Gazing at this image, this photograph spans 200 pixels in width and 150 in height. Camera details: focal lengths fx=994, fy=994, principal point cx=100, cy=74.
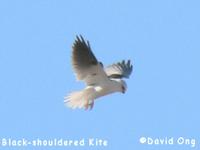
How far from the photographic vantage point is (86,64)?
37.0 feet

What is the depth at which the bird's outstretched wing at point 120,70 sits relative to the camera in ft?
40.3

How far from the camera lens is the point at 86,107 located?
37.4ft

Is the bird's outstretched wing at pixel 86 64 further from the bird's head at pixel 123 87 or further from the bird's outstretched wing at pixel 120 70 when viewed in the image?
the bird's outstretched wing at pixel 120 70

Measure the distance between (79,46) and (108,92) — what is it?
0.65 m

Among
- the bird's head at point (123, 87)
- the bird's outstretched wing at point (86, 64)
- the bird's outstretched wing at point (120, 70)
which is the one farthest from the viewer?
the bird's outstretched wing at point (120, 70)

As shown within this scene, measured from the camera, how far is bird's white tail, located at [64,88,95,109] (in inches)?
448

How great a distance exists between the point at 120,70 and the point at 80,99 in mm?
1298

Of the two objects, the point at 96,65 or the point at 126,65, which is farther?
the point at 126,65

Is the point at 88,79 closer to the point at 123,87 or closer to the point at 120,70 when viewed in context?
the point at 123,87

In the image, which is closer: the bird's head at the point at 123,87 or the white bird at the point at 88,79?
the white bird at the point at 88,79

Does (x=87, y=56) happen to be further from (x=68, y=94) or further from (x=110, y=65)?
(x=110, y=65)

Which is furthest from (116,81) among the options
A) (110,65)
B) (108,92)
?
(110,65)

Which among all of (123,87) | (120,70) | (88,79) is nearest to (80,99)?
(88,79)

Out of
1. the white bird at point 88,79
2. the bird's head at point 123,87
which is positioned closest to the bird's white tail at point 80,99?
the white bird at point 88,79
